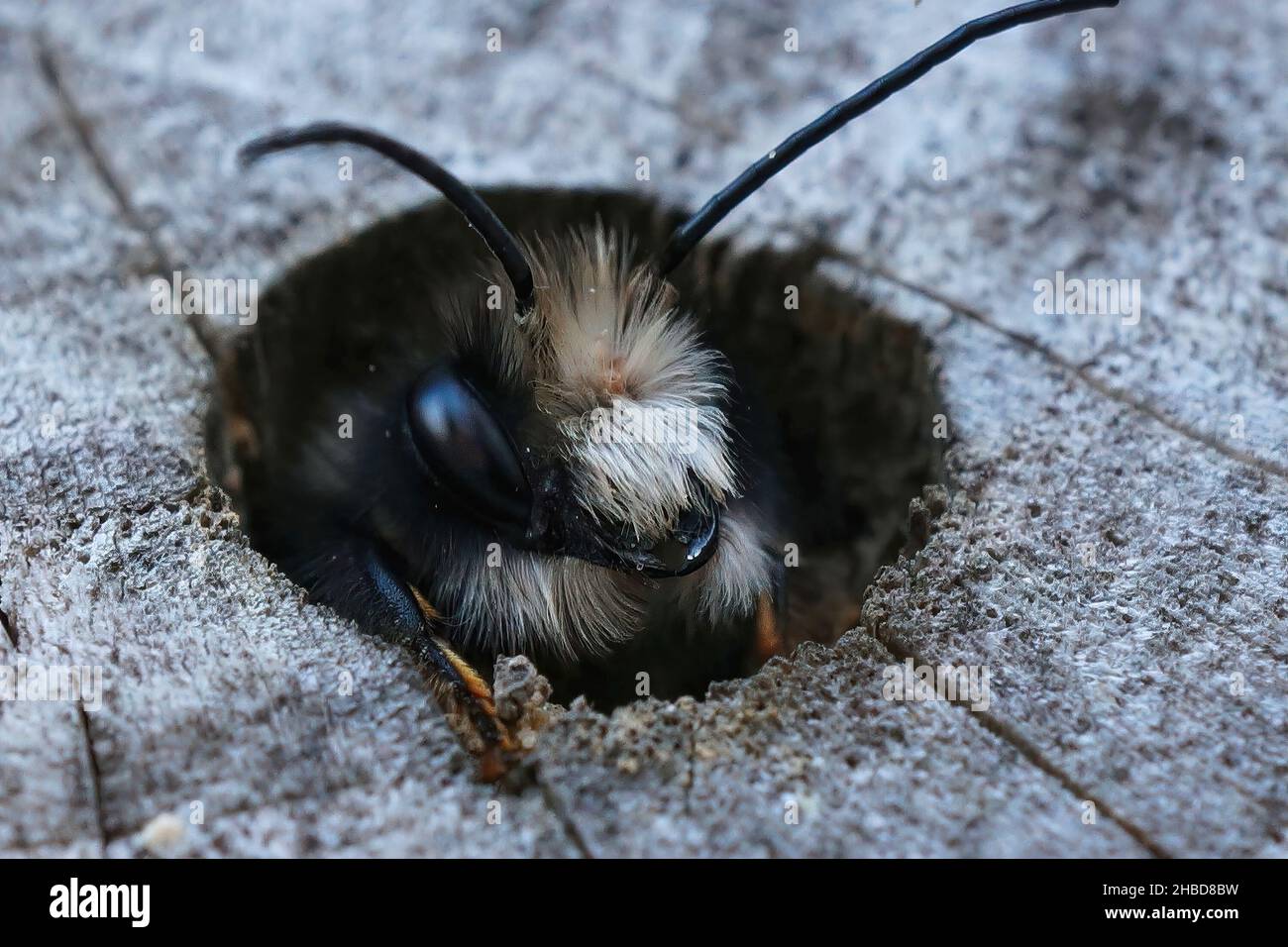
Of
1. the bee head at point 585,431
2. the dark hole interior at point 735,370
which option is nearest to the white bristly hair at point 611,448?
the bee head at point 585,431

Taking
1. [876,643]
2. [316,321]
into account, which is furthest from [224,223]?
[876,643]

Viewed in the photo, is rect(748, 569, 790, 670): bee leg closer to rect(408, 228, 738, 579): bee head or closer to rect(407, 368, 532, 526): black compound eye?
rect(408, 228, 738, 579): bee head

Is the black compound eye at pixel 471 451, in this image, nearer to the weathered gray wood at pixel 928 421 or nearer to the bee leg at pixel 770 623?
the weathered gray wood at pixel 928 421

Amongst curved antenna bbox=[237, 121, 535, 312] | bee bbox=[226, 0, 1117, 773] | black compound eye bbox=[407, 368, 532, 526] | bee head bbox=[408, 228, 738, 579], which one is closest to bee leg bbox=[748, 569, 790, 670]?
bee bbox=[226, 0, 1117, 773]

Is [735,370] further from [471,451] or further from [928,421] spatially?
[471,451]

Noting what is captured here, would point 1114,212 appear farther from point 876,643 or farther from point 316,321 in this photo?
point 316,321
